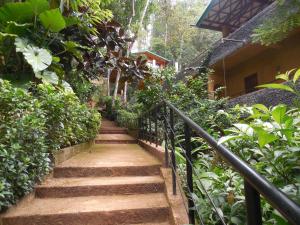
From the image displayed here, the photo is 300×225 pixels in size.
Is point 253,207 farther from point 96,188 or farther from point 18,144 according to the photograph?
point 96,188

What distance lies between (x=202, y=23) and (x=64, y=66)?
9.61 meters

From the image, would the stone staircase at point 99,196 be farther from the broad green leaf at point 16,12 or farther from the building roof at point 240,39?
the building roof at point 240,39

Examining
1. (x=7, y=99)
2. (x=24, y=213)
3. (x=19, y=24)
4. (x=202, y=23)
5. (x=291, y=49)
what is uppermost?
(x=202, y=23)

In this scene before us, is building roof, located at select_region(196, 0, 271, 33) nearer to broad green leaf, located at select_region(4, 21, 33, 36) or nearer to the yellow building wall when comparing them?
the yellow building wall

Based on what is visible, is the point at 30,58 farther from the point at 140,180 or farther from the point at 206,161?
the point at 206,161

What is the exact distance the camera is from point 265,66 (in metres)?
10.3

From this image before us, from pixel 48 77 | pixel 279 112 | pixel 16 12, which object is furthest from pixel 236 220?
pixel 16 12

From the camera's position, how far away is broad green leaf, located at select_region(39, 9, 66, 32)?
4.29 m

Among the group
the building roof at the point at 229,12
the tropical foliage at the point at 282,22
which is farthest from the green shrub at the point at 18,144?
the building roof at the point at 229,12

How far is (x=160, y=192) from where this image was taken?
3.14 meters

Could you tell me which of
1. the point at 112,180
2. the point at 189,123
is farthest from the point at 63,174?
the point at 189,123

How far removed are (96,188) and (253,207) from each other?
8.42 feet

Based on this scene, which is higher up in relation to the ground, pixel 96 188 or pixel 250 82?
pixel 250 82

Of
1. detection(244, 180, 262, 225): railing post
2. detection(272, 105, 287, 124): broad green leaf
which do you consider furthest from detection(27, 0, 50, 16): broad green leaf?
detection(244, 180, 262, 225): railing post
